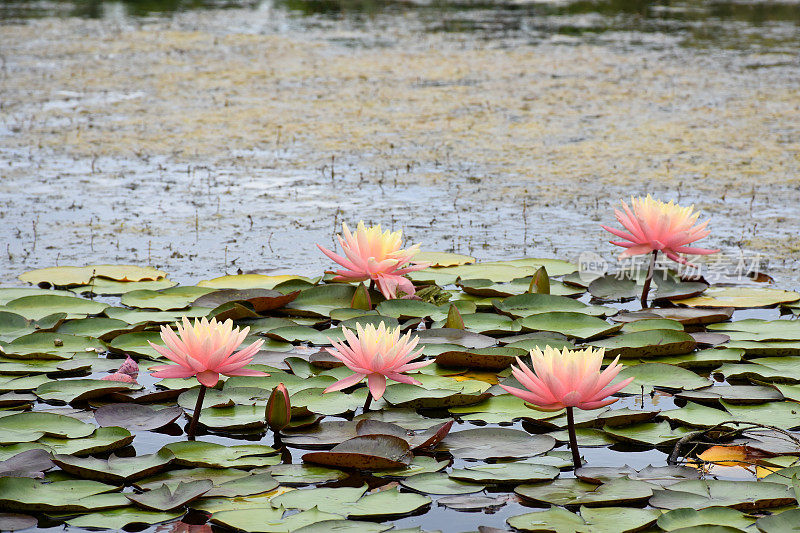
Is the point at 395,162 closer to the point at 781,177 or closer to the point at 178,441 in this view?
the point at 781,177

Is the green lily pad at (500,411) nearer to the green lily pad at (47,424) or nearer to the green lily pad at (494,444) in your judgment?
the green lily pad at (494,444)

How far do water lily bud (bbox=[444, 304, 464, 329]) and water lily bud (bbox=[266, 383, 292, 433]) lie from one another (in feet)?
2.80

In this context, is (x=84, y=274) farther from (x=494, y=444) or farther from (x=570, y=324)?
(x=494, y=444)

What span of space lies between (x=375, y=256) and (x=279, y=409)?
87cm

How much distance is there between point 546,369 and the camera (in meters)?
2.04

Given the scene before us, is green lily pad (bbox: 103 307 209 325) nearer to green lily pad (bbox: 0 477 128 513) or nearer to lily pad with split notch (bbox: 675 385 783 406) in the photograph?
green lily pad (bbox: 0 477 128 513)

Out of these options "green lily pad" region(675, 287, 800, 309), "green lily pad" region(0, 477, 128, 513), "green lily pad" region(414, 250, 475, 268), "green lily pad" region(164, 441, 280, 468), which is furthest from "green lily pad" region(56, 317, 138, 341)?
"green lily pad" region(675, 287, 800, 309)

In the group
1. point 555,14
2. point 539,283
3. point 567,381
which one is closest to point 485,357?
point 539,283

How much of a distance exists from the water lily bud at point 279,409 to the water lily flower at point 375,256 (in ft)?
2.53

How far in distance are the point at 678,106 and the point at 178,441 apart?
5.68m

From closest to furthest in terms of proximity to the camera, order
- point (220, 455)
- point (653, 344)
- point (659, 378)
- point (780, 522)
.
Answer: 1. point (780, 522)
2. point (220, 455)
3. point (659, 378)
4. point (653, 344)

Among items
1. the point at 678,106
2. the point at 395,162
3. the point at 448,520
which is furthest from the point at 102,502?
the point at 678,106

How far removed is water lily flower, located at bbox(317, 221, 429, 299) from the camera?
3053mm

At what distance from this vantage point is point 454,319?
10.00 feet
